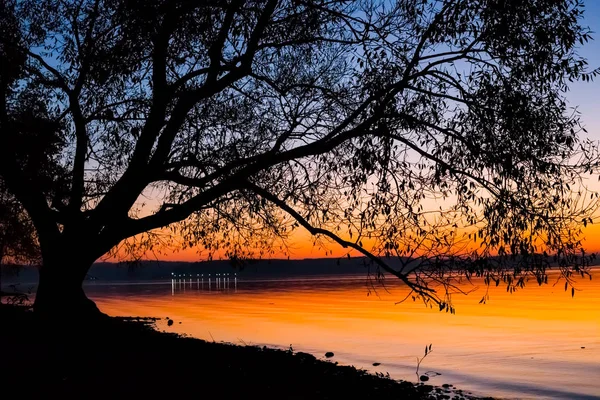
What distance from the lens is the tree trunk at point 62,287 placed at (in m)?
16.4

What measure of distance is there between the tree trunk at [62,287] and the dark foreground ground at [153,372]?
57 centimetres

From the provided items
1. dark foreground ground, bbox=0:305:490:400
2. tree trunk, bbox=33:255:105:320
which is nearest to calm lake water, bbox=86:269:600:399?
dark foreground ground, bbox=0:305:490:400

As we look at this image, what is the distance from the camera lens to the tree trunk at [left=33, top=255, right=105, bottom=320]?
1638 centimetres

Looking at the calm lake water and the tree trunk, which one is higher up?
the tree trunk

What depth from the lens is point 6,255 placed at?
3844 centimetres

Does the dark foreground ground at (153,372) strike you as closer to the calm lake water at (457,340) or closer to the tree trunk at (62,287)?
the tree trunk at (62,287)

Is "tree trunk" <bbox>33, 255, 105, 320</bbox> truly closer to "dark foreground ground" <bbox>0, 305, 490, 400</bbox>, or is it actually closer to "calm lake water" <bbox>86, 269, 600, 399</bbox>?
"dark foreground ground" <bbox>0, 305, 490, 400</bbox>

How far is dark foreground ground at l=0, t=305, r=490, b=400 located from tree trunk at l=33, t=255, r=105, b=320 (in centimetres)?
57

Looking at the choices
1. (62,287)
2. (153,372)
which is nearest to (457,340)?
(62,287)

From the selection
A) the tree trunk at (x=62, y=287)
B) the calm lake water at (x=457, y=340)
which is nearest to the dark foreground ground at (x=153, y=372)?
the tree trunk at (x=62, y=287)

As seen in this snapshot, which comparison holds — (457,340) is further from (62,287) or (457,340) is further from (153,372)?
(153,372)

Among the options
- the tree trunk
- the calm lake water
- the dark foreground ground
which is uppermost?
the tree trunk

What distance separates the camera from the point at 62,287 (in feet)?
54.0

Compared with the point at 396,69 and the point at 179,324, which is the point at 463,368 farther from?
the point at 179,324
